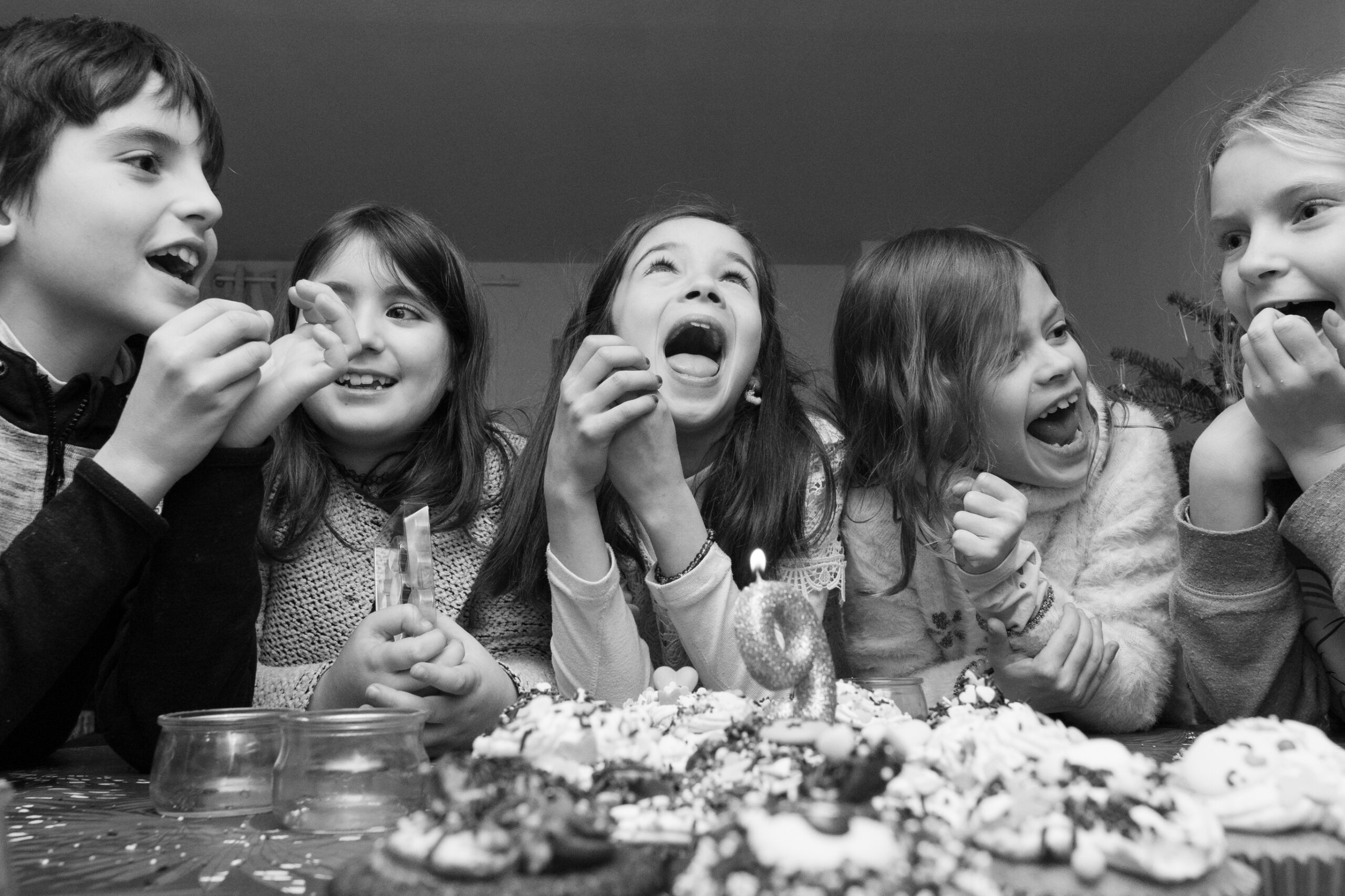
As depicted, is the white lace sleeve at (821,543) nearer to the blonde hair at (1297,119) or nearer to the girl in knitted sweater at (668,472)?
the girl in knitted sweater at (668,472)

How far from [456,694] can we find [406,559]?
0.68 feet

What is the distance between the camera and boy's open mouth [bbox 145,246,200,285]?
1181mm

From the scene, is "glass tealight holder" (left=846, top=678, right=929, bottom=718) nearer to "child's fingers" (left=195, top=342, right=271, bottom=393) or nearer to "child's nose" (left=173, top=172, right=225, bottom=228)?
"child's fingers" (left=195, top=342, right=271, bottom=393)

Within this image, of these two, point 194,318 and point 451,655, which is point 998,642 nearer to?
point 451,655

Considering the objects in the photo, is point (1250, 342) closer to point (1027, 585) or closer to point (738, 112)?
point (1027, 585)

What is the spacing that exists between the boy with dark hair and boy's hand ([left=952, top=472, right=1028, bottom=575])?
2.26 ft

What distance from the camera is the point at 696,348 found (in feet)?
4.93

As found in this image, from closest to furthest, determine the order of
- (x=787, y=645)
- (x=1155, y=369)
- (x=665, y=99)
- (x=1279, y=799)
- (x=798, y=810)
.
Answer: (x=798, y=810)
(x=1279, y=799)
(x=787, y=645)
(x=1155, y=369)
(x=665, y=99)

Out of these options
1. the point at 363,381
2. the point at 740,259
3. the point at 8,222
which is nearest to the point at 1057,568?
the point at 740,259

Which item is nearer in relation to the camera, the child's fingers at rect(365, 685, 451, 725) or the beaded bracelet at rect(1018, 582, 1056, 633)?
the child's fingers at rect(365, 685, 451, 725)

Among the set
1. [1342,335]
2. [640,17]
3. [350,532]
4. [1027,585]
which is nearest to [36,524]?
[350,532]

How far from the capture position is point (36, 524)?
0.95m

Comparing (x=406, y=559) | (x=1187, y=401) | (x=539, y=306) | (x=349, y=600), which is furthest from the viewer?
(x=539, y=306)

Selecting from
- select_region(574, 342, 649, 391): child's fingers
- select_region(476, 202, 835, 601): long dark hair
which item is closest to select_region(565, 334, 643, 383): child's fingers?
select_region(574, 342, 649, 391): child's fingers
